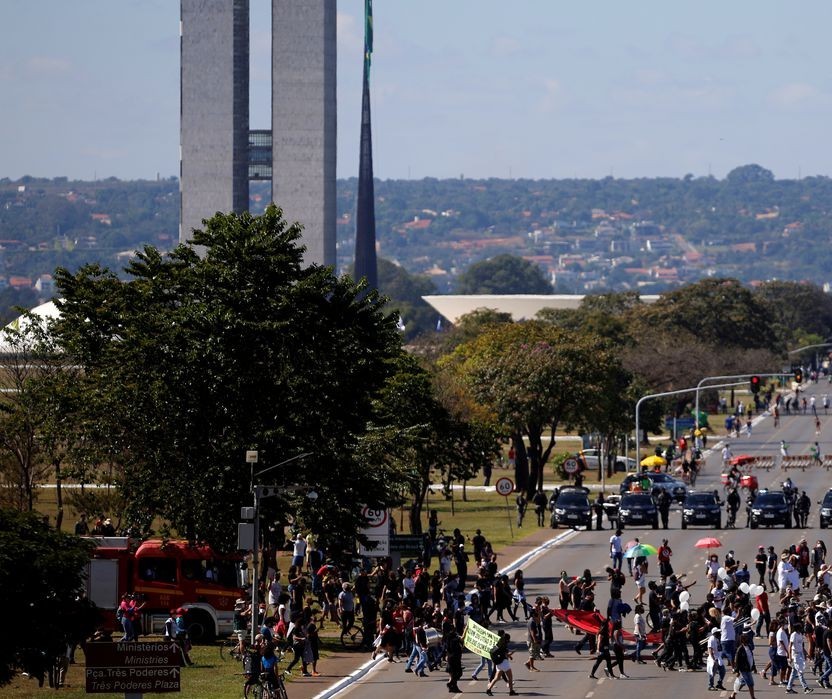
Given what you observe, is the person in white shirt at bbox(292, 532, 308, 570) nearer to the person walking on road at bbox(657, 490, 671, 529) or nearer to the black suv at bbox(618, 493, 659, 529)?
the black suv at bbox(618, 493, 659, 529)

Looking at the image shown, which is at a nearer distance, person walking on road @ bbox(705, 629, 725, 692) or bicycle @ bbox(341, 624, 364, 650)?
person walking on road @ bbox(705, 629, 725, 692)

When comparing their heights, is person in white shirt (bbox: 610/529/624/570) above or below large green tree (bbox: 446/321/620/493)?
below

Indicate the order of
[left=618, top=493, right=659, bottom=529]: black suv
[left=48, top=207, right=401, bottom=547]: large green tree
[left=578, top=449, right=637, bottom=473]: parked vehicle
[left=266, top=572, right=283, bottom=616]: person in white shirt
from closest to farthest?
[left=266, top=572, right=283, bottom=616]: person in white shirt → [left=48, top=207, right=401, bottom=547]: large green tree → [left=618, top=493, right=659, bottom=529]: black suv → [left=578, top=449, right=637, bottom=473]: parked vehicle

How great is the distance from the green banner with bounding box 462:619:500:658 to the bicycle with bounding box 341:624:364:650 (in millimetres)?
5811

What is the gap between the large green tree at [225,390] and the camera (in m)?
44.3

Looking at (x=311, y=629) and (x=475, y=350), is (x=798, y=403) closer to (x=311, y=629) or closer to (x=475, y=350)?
(x=475, y=350)

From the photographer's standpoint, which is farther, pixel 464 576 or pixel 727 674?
pixel 464 576

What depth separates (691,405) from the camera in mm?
145125

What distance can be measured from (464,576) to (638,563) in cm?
461

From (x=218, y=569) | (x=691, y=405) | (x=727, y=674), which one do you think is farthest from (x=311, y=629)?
(x=691, y=405)

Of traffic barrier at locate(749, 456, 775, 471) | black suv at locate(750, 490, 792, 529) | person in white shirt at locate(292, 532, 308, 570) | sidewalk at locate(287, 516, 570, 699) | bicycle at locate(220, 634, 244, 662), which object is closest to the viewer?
sidewalk at locate(287, 516, 570, 699)

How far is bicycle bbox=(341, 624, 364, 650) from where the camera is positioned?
42719 millimetres

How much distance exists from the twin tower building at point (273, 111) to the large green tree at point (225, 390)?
128 meters

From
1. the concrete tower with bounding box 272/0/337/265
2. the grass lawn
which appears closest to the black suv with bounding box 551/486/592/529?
the grass lawn
